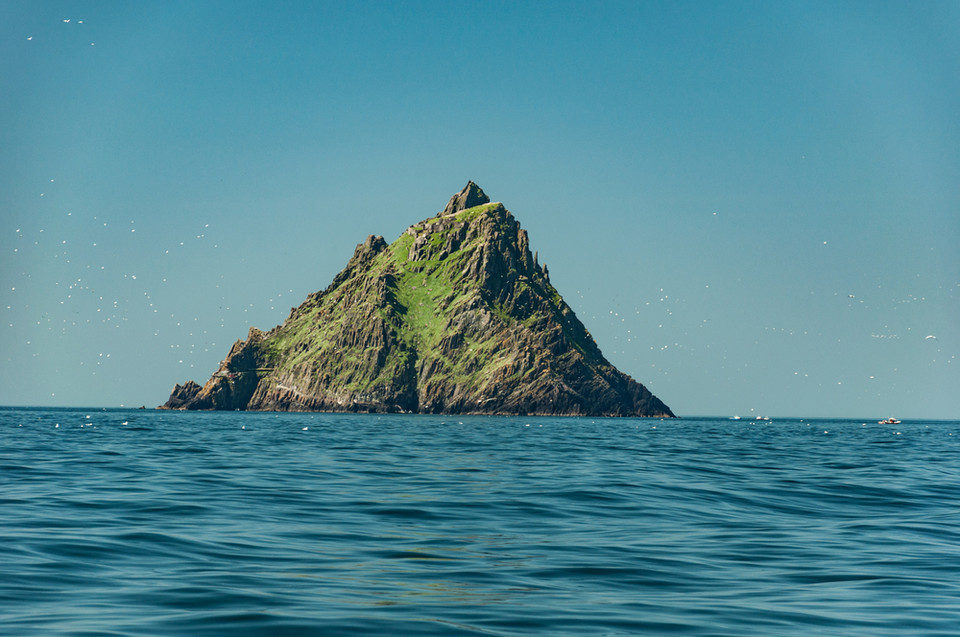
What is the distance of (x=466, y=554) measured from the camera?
1827cm

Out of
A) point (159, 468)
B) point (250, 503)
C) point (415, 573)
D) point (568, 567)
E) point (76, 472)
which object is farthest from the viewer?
point (159, 468)

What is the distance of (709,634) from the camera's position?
12.3m

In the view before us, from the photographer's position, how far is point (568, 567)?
56.2ft

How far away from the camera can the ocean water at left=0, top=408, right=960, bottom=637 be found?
42.1 feet

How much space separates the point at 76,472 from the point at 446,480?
602 inches

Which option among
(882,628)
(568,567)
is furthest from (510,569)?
(882,628)

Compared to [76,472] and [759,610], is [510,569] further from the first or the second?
[76,472]

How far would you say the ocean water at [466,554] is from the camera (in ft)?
42.1

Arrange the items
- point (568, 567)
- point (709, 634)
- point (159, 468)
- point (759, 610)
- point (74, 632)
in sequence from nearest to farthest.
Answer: point (74, 632), point (709, 634), point (759, 610), point (568, 567), point (159, 468)

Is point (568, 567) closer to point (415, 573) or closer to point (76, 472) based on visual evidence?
point (415, 573)

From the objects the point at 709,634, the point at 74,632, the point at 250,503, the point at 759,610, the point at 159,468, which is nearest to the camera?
the point at 74,632

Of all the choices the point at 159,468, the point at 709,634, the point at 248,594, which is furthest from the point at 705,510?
the point at 159,468

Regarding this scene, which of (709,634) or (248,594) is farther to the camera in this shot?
(248,594)

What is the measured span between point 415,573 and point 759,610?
245 inches
